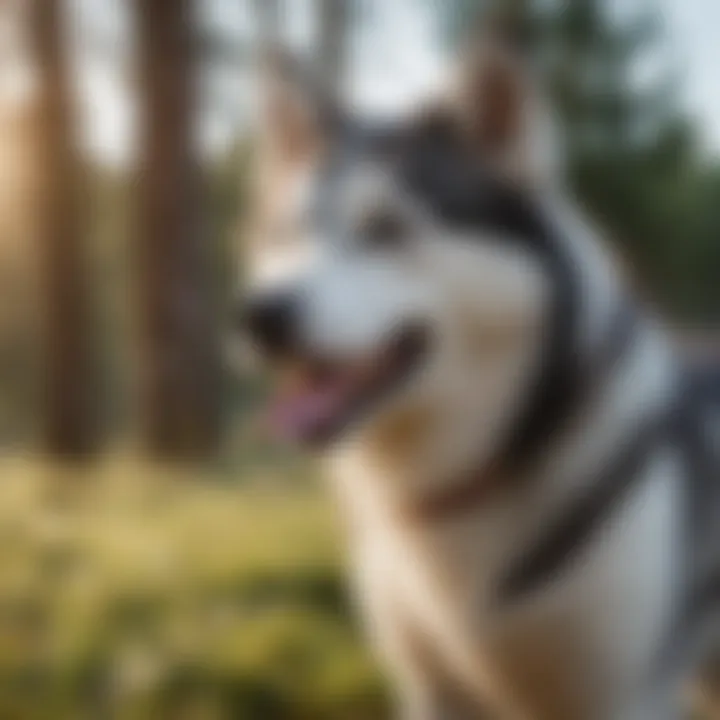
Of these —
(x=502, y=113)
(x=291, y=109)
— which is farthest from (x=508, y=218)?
(x=291, y=109)

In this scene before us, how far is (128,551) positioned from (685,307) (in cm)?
44

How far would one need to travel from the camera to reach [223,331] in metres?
0.89

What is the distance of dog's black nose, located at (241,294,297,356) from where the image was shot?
2.40 feet

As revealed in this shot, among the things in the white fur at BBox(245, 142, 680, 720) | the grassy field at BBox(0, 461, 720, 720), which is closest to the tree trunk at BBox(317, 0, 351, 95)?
the white fur at BBox(245, 142, 680, 720)

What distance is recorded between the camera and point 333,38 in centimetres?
88

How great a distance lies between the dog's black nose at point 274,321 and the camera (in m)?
0.73

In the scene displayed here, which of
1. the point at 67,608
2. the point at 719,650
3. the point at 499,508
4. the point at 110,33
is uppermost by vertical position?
the point at 110,33

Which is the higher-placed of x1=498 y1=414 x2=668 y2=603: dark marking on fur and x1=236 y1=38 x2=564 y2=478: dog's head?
x1=236 y1=38 x2=564 y2=478: dog's head

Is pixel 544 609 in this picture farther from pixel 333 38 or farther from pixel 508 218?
pixel 333 38

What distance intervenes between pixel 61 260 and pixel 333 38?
0.83ft

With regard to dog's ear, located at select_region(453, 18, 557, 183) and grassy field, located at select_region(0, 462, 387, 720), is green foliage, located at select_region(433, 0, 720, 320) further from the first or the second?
grassy field, located at select_region(0, 462, 387, 720)

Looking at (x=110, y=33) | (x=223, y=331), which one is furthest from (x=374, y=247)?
(x=110, y=33)

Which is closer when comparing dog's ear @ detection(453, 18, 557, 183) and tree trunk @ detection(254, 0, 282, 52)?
dog's ear @ detection(453, 18, 557, 183)

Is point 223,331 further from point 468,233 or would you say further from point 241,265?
point 468,233
